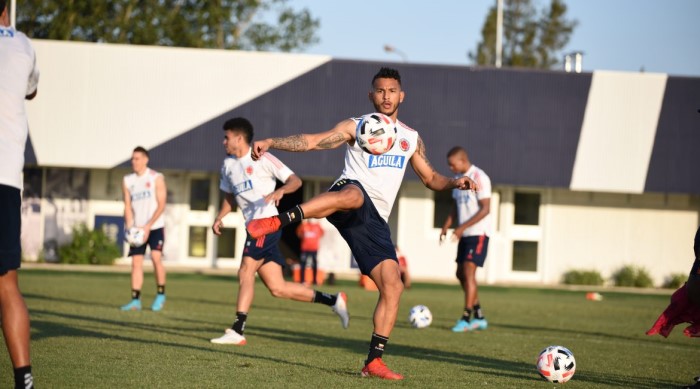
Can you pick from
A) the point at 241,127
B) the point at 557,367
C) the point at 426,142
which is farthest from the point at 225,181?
the point at 426,142

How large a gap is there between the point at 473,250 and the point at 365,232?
6223 mm

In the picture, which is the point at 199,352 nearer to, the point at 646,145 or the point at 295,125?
the point at 295,125

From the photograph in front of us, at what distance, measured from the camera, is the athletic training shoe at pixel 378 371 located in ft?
26.9

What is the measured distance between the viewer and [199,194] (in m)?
30.5

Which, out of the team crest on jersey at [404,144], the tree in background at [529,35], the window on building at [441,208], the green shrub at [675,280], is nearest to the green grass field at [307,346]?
the team crest on jersey at [404,144]

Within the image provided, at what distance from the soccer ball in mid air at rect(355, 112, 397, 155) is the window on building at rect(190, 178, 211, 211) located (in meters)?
22.7

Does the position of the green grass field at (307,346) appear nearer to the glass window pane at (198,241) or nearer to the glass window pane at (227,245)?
the glass window pane at (198,241)

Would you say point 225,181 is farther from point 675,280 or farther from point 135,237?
point 675,280

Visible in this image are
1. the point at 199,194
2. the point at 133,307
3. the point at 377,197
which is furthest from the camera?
the point at 199,194

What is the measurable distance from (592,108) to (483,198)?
53.4ft

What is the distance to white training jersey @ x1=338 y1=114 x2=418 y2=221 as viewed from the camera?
833 centimetres

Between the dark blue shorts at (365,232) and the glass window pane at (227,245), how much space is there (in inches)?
875

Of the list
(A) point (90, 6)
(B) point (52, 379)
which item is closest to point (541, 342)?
(B) point (52, 379)

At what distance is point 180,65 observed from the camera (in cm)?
2878
